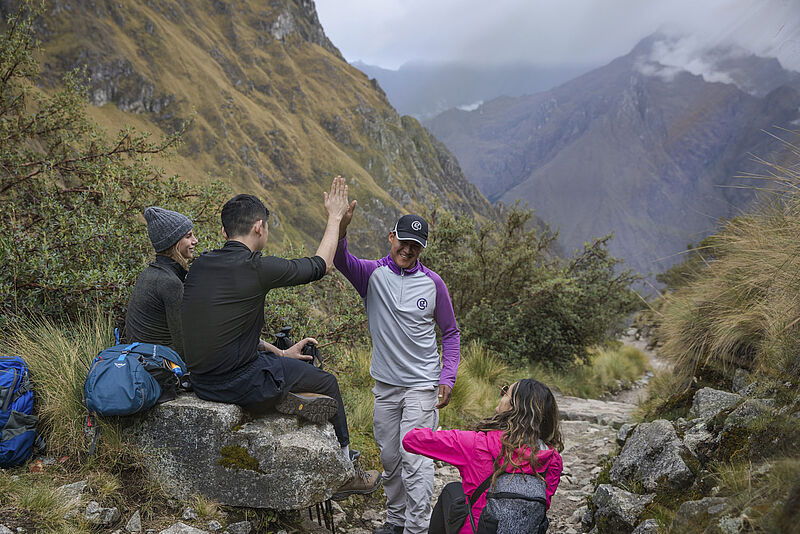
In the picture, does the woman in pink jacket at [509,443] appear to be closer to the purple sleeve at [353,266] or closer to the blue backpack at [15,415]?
the purple sleeve at [353,266]

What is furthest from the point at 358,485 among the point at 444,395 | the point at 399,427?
the point at 444,395

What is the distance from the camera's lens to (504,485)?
273 centimetres

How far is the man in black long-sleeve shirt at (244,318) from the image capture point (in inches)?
123

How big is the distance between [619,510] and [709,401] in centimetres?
177

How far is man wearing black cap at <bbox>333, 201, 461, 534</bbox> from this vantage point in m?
3.77

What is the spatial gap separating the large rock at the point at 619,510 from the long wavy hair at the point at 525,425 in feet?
3.53

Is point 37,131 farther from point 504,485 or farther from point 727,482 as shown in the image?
point 727,482

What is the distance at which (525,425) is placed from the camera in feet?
9.15

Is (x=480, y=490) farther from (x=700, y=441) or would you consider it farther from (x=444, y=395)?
(x=700, y=441)

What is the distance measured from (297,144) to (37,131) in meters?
111

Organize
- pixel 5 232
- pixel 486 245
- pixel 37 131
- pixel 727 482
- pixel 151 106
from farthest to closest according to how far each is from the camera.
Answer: pixel 151 106, pixel 486 245, pixel 37 131, pixel 5 232, pixel 727 482

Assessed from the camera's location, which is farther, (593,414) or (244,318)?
(593,414)

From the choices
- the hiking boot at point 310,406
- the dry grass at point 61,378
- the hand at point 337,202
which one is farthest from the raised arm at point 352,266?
the dry grass at point 61,378

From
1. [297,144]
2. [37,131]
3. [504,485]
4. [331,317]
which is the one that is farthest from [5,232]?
[297,144]
